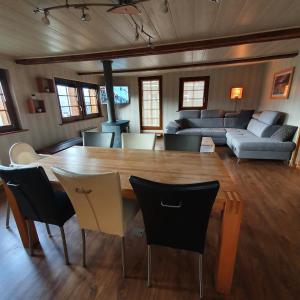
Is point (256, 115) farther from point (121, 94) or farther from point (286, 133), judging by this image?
point (121, 94)

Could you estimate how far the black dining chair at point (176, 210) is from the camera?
2.73 ft

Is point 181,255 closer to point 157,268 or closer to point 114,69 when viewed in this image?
point 157,268

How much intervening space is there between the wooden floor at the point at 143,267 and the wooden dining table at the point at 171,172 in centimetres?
19

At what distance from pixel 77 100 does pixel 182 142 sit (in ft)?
12.4

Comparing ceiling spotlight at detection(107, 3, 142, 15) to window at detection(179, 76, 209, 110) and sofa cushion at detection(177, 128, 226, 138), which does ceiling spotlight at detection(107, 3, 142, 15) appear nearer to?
sofa cushion at detection(177, 128, 226, 138)

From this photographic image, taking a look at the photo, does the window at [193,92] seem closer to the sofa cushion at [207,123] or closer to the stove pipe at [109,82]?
the sofa cushion at [207,123]

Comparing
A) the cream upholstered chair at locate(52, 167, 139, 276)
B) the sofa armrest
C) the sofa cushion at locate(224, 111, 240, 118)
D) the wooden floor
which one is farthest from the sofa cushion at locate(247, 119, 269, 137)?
the cream upholstered chair at locate(52, 167, 139, 276)

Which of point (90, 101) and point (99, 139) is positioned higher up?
point (90, 101)

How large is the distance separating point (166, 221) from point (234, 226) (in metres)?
0.42

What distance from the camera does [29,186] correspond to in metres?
1.22

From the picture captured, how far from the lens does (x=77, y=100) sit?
15.4 ft

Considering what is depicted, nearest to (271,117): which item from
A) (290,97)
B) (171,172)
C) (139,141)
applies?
(290,97)

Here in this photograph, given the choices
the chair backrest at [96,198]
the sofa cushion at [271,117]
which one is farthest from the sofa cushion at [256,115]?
the chair backrest at [96,198]

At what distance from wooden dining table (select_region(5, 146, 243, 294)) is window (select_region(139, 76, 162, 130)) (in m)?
4.47
